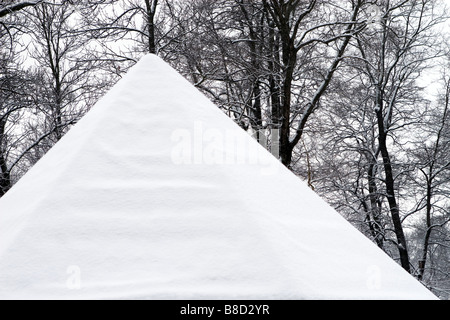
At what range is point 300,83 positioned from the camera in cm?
1407

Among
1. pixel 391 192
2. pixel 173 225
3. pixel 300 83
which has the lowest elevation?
pixel 173 225

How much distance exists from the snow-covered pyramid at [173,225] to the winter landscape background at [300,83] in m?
7.67

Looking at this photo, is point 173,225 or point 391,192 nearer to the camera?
point 173,225

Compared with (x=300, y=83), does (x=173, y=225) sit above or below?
below

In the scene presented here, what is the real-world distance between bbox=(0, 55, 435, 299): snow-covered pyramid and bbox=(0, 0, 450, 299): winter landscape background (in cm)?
767

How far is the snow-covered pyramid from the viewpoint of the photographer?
1522mm

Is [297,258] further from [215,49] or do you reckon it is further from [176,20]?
[176,20]

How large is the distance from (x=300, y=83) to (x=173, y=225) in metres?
12.9

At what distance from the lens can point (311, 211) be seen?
6.36 ft

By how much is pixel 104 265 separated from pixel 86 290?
107 mm
